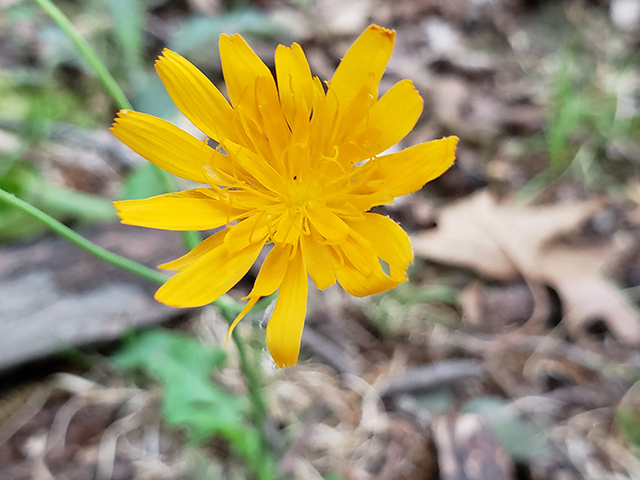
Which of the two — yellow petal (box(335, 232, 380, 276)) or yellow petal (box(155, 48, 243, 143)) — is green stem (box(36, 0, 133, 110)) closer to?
yellow petal (box(155, 48, 243, 143))

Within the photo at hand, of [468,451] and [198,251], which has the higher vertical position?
[198,251]

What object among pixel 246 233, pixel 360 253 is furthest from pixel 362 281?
pixel 246 233

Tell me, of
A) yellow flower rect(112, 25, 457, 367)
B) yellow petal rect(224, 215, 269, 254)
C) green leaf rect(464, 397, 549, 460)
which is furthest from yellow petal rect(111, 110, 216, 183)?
green leaf rect(464, 397, 549, 460)

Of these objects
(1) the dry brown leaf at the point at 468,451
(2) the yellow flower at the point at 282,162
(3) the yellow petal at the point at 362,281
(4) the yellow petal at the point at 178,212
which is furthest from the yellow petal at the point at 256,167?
(1) the dry brown leaf at the point at 468,451

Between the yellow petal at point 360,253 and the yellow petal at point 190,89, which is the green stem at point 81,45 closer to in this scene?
the yellow petal at point 190,89

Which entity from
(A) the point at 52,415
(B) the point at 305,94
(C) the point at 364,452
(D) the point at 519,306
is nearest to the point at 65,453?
(A) the point at 52,415

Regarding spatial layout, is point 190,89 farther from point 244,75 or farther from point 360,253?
point 360,253
